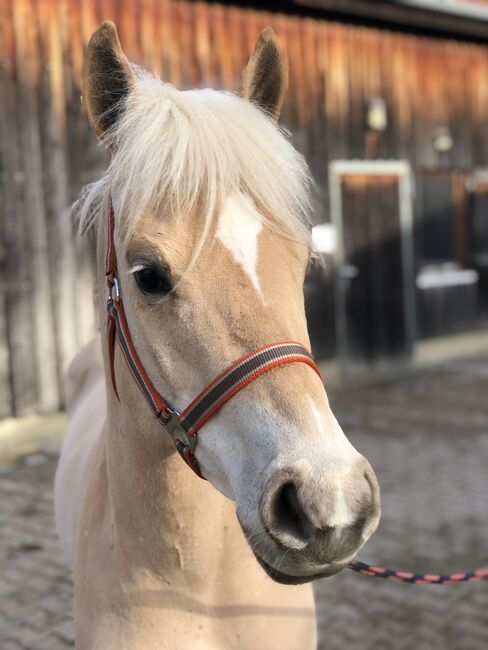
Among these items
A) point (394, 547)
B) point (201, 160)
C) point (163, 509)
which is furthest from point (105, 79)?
point (394, 547)

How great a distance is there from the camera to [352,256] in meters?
9.27

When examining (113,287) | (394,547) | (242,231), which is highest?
(242,231)

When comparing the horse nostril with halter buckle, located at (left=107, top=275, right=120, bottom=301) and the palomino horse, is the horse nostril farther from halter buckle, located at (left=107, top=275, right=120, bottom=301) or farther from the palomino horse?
halter buckle, located at (left=107, top=275, right=120, bottom=301)

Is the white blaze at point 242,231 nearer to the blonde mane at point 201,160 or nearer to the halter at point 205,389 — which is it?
the blonde mane at point 201,160

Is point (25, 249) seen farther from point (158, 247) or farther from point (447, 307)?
point (447, 307)

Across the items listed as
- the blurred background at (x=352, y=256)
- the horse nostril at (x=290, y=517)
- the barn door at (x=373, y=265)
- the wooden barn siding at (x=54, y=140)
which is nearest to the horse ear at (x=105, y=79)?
the horse nostril at (x=290, y=517)

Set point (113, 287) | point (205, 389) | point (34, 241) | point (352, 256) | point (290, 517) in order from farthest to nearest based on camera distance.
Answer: point (352, 256)
point (34, 241)
point (113, 287)
point (205, 389)
point (290, 517)

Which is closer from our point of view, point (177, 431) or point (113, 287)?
point (177, 431)

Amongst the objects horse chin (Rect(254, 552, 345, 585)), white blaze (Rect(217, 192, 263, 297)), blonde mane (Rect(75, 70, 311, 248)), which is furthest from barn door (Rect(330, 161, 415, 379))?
horse chin (Rect(254, 552, 345, 585))

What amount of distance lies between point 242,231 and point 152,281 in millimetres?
228

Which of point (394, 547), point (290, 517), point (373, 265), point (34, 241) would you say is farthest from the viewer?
point (373, 265)

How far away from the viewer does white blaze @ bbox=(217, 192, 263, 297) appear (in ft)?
4.86

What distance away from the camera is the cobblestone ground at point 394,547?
333 centimetres

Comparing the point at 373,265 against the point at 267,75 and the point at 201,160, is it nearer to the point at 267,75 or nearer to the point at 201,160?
the point at 267,75
